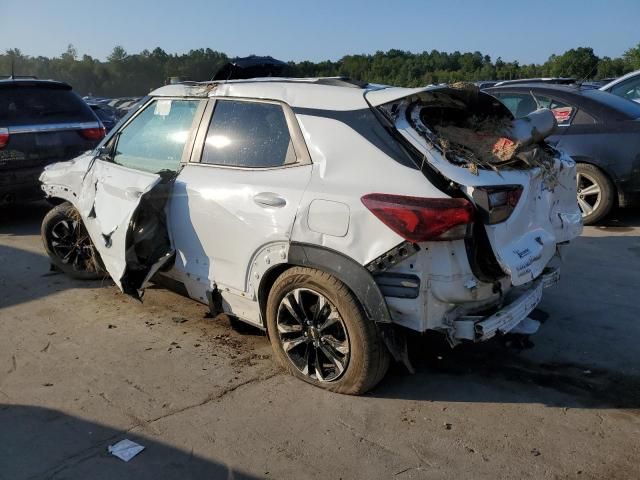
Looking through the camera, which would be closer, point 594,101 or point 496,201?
point 496,201

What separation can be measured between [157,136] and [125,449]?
2.39 m

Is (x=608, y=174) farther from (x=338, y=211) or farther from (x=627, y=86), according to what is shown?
(x=338, y=211)

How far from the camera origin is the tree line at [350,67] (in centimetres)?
2262

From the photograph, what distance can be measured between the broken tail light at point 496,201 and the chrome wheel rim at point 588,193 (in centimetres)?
456

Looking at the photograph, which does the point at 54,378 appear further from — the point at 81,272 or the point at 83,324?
the point at 81,272

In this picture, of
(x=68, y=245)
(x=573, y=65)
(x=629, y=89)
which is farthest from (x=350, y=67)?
(x=68, y=245)

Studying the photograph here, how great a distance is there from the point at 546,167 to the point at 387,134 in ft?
3.71

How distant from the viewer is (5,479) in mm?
2861

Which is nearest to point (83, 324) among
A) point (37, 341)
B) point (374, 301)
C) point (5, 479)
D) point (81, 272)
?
point (37, 341)

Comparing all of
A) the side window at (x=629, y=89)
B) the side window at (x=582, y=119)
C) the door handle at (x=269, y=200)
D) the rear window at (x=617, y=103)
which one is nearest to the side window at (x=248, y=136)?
the door handle at (x=269, y=200)

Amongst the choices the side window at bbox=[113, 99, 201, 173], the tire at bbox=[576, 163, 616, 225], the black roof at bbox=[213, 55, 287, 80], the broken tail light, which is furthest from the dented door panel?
the tire at bbox=[576, 163, 616, 225]

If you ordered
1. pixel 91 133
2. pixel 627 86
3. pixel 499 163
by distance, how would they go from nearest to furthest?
pixel 499 163, pixel 91 133, pixel 627 86

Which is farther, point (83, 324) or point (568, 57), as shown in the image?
point (568, 57)

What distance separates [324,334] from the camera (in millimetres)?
3533
